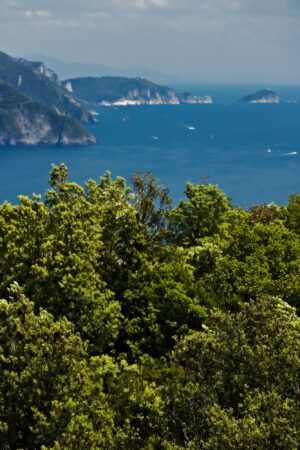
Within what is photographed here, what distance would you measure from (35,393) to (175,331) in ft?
50.8

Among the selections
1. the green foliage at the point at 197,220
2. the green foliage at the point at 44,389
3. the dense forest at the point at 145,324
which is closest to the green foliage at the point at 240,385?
the dense forest at the point at 145,324

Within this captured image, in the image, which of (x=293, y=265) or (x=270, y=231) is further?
(x=270, y=231)

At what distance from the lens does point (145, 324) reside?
42188mm

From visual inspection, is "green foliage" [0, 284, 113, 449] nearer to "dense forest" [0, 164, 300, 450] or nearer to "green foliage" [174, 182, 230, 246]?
"dense forest" [0, 164, 300, 450]

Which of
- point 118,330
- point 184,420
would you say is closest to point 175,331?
point 118,330

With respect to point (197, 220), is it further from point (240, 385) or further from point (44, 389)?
point (44, 389)

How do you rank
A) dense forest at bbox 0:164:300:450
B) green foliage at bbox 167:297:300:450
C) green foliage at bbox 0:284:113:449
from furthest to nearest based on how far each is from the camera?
green foliage at bbox 0:284:113:449
dense forest at bbox 0:164:300:450
green foliage at bbox 167:297:300:450

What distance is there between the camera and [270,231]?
161 ft

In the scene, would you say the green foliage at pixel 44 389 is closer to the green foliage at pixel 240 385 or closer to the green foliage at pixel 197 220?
the green foliage at pixel 240 385

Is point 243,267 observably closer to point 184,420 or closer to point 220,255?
point 220,255

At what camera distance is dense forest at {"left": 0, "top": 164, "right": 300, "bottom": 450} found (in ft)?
88.3

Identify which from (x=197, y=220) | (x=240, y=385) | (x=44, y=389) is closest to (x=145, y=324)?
(x=44, y=389)

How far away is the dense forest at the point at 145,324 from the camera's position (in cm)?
2692

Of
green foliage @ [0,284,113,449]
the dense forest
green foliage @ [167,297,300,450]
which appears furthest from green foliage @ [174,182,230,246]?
green foliage @ [0,284,113,449]
